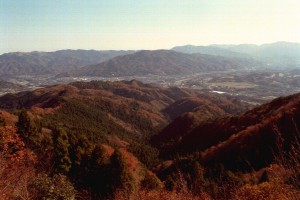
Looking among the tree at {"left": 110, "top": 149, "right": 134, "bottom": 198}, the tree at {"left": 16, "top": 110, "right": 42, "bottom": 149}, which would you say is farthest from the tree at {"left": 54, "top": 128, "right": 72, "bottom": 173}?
the tree at {"left": 110, "top": 149, "right": 134, "bottom": 198}

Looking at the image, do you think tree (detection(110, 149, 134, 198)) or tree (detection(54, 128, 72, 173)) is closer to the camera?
tree (detection(110, 149, 134, 198))

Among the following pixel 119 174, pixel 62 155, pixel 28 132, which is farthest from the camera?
pixel 28 132

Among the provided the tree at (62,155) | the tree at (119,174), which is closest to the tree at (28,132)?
the tree at (62,155)

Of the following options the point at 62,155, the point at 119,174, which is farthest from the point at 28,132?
the point at 119,174

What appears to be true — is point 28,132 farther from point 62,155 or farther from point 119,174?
point 119,174

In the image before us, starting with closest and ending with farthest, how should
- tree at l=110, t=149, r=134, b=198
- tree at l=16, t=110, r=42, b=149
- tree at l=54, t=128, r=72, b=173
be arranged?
tree at l=110, t=149, r=134, b=198 → tree at l=54, t=128, r=72, b=173 → tree at l=16, t=110, r=42, b=149

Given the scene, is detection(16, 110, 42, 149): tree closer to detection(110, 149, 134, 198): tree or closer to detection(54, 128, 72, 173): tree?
detection(54, 128, 72, 173): tree

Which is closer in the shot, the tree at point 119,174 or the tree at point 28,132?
the tree at point 119,174

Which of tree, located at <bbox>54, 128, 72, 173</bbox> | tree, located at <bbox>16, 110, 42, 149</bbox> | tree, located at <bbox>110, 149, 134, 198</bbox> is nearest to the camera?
tree, located at <bbox>110, 149, 134, 198</bbox>

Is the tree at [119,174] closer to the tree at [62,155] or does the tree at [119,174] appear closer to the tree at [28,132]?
the tree at [62,155]

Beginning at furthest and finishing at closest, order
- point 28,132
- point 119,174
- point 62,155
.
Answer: point 28,132, point 62,155, point 119,174

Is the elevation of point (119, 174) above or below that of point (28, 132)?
below
